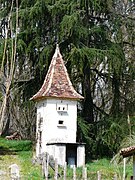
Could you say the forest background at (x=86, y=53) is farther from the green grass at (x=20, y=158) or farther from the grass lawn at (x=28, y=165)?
the green grass at (x=20, y=158)

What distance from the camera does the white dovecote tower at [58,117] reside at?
23750mm

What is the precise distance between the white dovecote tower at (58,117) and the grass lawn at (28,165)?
2.88ft

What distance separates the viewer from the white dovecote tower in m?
23.8

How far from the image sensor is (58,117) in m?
24.2

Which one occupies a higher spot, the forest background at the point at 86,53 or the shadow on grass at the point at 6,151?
the forest background at the point at 86,53

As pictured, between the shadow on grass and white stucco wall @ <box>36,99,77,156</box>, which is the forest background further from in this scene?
the shadow on grass

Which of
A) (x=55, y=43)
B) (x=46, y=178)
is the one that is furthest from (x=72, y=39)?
(x=46, y=178)

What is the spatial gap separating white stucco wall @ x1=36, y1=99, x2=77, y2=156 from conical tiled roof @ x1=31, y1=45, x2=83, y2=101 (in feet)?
1.03

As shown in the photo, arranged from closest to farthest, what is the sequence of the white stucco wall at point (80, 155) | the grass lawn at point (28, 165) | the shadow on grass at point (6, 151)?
the grass lawn at point (28, 165), the white stucco wall at point (80, 155), the shadow on grass at point (6, 151)

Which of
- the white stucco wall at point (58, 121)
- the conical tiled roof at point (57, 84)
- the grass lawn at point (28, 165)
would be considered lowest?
the grass lawn at point (28, 165)

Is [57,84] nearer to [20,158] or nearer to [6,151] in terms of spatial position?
[20,158]

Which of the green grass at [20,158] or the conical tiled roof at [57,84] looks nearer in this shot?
the green grass at [20,158]

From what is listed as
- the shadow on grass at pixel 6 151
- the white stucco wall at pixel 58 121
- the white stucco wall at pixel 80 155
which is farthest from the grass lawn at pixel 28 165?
the white stucco wall at pixel 58 121

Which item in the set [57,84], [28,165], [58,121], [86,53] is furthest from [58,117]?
[86,53]
